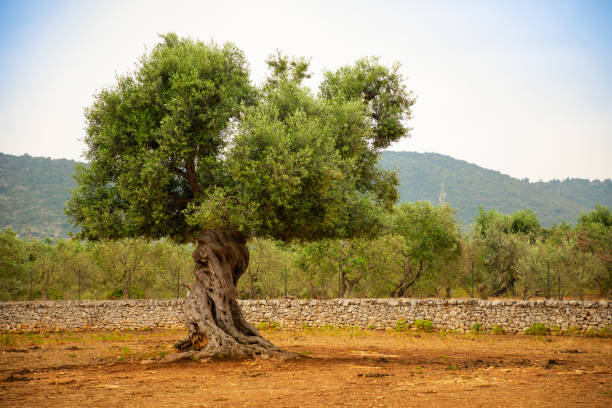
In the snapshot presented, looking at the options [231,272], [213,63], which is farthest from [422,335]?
[213,63]

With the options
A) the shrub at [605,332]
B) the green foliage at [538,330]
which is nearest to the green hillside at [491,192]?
the green foliage at [538,330]

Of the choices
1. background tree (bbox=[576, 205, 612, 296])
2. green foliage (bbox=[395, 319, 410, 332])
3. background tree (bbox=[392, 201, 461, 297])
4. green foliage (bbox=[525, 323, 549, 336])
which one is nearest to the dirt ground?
green foliage (bbox=[525, 323, 549, 336])

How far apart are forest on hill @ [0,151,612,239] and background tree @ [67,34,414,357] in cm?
7127

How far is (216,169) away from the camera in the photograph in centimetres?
1357

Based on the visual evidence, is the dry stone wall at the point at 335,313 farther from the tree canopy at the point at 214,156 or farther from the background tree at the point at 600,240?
the background tree at the point at 600,240

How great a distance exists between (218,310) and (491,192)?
168 metres

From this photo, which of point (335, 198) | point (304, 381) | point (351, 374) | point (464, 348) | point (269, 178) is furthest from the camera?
point (464, 348)

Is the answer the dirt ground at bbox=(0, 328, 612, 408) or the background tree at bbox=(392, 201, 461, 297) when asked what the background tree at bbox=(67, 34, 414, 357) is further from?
the background tree at bbox=(392, 201, 461, 297)

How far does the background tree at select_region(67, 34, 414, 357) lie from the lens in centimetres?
1294

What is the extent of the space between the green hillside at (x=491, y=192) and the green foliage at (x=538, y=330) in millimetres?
127054

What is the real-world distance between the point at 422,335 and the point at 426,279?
15.4 m

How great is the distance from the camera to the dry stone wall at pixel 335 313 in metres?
21.2

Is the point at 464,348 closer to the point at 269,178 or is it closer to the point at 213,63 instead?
the point at 269,178

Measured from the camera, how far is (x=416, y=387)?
984cm
